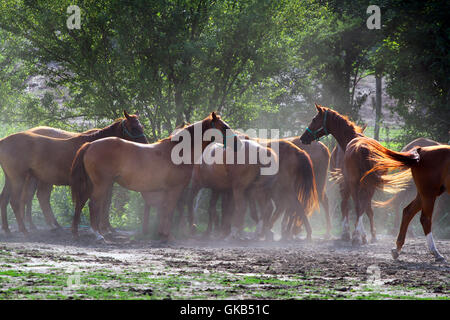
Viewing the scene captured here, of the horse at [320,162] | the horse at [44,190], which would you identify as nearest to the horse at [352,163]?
the horse at [320,162]

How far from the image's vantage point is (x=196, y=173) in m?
12.2

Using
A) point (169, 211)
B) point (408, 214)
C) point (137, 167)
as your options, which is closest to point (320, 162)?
point (169, 211)

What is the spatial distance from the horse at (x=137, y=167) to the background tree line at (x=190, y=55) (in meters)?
3.53

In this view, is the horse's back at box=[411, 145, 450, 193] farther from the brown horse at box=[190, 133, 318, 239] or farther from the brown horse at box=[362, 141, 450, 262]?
the brown horse at box=[190, 133, 318, 239]

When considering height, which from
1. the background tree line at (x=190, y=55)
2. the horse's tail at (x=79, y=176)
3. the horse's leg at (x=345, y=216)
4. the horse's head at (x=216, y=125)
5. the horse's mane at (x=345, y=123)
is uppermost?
the background tree line at (x=190, y=55)

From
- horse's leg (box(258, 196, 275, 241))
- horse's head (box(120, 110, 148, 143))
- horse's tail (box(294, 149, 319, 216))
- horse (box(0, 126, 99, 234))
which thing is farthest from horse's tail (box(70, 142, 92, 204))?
horse's tail (box(294, 149, 319, 216))

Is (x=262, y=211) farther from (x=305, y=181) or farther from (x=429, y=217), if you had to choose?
(x=429, y=217)

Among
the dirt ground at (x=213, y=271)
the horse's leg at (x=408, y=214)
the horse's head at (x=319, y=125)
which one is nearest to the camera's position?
the dirt ground at (x=213, y=271)

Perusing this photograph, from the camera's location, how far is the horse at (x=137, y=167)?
10438 mm

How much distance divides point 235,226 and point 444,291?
19.7 feet

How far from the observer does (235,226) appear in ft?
38.2

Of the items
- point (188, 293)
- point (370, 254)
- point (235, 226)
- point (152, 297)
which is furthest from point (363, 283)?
point (235, 226)

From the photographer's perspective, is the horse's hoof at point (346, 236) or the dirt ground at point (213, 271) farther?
the horse's hoof at point (346, 236)

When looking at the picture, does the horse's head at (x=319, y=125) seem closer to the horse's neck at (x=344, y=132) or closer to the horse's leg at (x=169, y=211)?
the horse's neck at (x=344, y=132)
